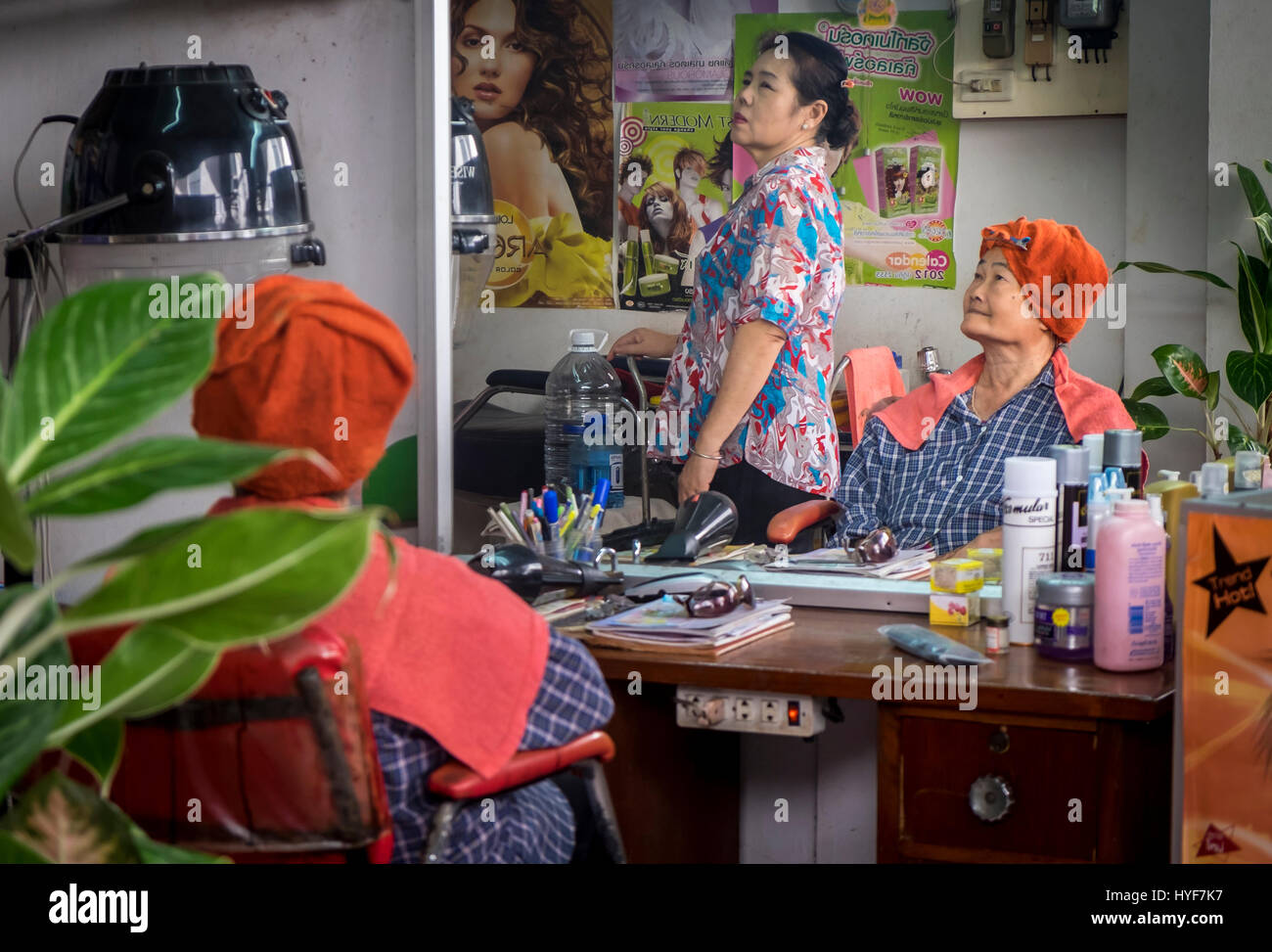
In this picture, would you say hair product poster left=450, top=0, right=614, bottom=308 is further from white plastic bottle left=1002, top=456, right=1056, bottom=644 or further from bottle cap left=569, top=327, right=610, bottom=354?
white plastic bottle left=1002, top=456, right=1056, bottom=644

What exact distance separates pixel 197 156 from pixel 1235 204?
1.63 m

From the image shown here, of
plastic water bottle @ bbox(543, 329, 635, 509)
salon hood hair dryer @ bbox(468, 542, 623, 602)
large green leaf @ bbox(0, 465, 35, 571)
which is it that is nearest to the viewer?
large green leaf @ bbox(0, 465, 35, 571)

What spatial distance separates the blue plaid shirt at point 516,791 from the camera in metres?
1.20

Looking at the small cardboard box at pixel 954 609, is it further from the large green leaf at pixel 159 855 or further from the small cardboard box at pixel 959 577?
the large green leaf at pixel 159 855

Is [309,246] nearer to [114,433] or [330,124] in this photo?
[330,124]

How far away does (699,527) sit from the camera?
2098 millimetres

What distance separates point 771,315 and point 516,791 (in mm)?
1077

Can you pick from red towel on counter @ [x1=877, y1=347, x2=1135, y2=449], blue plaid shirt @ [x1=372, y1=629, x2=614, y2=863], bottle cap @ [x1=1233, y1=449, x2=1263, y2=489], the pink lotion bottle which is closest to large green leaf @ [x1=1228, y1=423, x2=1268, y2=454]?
red towel on counter @ [x1=877, y1=347, x2=1135, y2=449]

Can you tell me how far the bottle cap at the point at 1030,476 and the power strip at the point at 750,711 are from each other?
0.39 m

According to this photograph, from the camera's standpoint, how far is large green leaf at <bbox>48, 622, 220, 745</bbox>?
65cm

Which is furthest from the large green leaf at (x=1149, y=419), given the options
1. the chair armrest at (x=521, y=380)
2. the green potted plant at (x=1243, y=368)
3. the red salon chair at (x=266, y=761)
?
the red salon chair at (x=266, y=761)

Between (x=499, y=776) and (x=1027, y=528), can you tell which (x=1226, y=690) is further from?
(x=499, y=776)

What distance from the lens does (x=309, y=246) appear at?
194cm

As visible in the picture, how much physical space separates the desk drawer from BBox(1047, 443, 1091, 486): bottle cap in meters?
0.39
